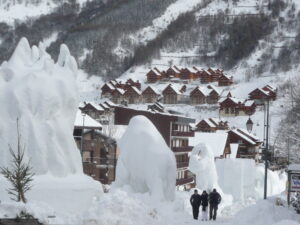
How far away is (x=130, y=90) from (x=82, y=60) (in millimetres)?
47373

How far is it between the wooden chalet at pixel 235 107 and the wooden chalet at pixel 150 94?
15.8 metres

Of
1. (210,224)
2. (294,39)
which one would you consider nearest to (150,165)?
(210,224)

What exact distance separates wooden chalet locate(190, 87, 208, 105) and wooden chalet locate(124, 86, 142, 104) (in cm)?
1082

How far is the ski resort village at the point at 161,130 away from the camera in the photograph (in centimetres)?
1460

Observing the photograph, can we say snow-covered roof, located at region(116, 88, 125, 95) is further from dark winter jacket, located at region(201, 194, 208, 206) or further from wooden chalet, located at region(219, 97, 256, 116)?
dark winter jacket, located at region(201, 194, 208, 206)

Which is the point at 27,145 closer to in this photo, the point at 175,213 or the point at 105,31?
the point at 175,213

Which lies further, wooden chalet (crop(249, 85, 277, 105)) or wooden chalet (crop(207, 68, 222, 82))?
wooden chalet (crop(207, 68, 222, 82))

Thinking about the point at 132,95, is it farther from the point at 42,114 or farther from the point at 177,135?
the point at 42,114

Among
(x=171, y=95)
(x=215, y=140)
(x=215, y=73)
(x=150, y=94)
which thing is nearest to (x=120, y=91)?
(x=150, y=94)

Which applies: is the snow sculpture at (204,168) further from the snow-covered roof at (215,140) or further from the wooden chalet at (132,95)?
the wooden chalet at (132,95)

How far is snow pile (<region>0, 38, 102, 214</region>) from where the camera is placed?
574 inches

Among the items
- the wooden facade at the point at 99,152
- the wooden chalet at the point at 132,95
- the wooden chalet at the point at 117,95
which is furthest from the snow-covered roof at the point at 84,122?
the wooden chalet at the point at 117,95

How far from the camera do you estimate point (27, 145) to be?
14633 millimetres

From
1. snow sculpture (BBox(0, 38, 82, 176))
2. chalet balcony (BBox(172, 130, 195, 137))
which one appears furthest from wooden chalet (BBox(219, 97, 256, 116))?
snow sculpture (BBox(0, 38, 82, 176))
